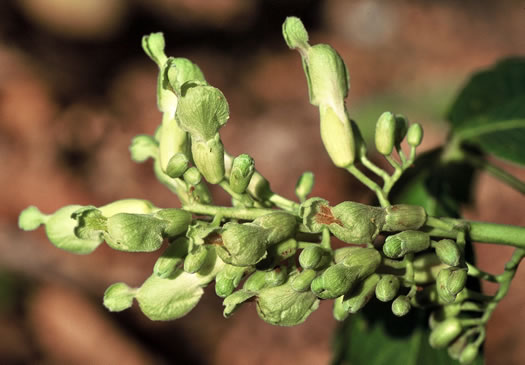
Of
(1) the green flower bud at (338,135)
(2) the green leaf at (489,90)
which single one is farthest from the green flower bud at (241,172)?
(2) the green leaf at (489,90)

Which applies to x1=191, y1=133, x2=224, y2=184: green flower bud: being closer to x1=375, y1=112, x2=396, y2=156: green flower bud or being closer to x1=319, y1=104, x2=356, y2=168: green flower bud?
x1=319, y1=104, x2=356, y2=168: green flower bud

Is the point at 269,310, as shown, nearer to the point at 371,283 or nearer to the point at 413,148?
the point at 371,283

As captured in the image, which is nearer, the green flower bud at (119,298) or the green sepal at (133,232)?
the green sepal at (133,232)

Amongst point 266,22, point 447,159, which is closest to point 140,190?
point 266,22

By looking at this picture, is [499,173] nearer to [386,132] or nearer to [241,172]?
[386,132]

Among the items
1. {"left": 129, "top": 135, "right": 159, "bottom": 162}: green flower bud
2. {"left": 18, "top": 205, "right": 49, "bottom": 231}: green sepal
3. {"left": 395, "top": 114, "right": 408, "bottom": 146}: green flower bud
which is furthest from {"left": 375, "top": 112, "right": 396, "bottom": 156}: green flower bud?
{"left": 18, "top": 205, "right": 49, "bottom": 231}: green sepal

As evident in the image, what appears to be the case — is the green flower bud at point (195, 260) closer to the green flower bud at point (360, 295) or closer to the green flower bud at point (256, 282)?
the green flower bud at point (256, 282)

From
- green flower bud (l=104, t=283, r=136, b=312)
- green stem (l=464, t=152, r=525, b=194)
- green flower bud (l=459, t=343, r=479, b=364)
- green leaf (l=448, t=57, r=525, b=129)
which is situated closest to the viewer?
green flower bud (l=104, t=283, r=136, b=312)
